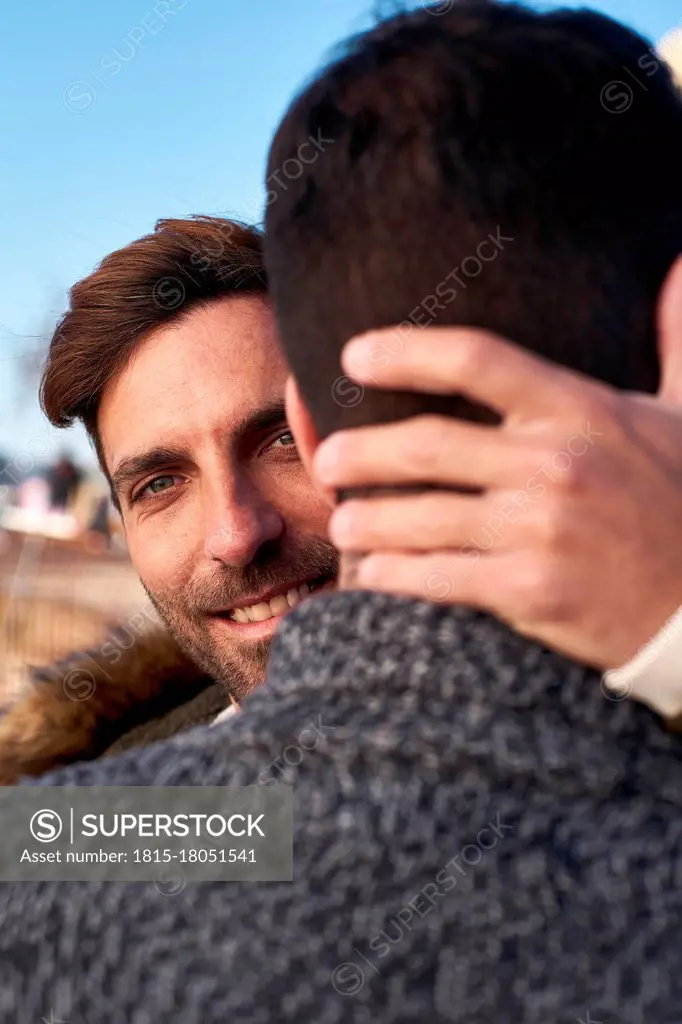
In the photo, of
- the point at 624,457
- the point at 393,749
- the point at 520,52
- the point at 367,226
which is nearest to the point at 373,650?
the point at 393,749

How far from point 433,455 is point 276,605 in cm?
185

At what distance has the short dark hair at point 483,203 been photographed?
36.9 inches

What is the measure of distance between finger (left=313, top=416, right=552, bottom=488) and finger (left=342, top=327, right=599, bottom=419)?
31 millimetres

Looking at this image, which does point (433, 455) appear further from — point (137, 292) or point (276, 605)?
point (137, 292)

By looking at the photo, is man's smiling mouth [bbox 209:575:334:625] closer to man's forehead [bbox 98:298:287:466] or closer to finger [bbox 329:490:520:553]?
man's forehead [bbox 98:298:287:466]

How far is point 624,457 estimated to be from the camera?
34.6 inches

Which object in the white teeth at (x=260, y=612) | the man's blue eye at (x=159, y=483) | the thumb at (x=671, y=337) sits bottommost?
the white teeth at (x=260, y=612)

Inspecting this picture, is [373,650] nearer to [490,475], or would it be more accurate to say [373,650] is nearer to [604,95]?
[490,475]

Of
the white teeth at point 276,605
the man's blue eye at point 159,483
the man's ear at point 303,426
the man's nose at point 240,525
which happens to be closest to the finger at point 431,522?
the man's ear at point 303,426

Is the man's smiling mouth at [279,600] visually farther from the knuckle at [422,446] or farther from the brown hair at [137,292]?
the knuckle at [422,446]

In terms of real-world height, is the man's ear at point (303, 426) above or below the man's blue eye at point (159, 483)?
above

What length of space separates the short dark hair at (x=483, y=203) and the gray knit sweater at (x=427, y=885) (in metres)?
0.26

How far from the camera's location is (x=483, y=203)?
36.9 inches

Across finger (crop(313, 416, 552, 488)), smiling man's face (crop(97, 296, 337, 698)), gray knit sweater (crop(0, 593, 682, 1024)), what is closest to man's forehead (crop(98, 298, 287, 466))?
smiling man's face (crop(97, 296, 337, 698))
